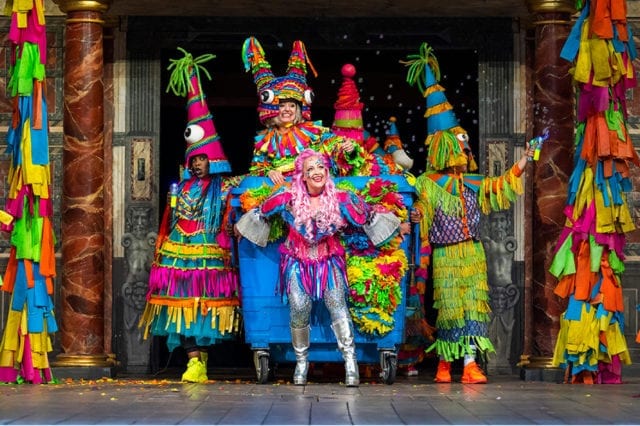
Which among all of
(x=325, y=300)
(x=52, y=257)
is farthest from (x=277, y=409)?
(x=52, y=257)

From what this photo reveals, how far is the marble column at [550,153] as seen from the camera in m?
13.1

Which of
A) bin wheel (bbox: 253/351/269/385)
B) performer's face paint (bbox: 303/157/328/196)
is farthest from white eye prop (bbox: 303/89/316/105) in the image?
bin wheel (bbox: 253/351/269/385)

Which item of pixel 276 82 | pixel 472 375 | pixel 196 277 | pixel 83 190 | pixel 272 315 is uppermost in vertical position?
pixel 276 82

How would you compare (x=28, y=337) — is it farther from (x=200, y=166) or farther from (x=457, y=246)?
(x=457, y=246)

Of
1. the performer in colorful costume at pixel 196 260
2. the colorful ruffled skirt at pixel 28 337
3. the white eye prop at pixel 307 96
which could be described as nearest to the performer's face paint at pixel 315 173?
the white eye prop at pixel 307 96

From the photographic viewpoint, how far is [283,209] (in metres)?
11.8

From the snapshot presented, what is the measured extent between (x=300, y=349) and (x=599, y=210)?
248cm

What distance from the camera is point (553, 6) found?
13.2 meters

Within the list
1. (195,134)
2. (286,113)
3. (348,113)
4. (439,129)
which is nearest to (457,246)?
(439,129)

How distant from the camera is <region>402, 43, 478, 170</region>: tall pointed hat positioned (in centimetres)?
1284

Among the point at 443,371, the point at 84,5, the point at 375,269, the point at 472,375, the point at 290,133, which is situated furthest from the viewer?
the point at 84,5

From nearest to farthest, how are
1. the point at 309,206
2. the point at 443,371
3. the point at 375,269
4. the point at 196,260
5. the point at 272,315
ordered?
the point at 309,206 < the point at 375,269 < the point at 272,315 < the point at 196,260 < the point at 443,371

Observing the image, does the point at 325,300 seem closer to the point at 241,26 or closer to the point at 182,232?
the point at 182,232

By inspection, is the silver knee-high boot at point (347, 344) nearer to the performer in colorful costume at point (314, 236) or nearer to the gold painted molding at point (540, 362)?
the performer in colorful costume at point (314, 236)
